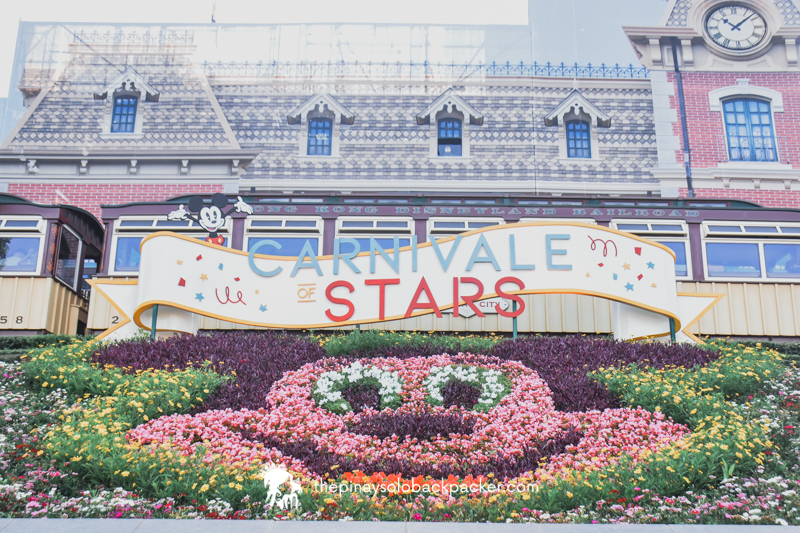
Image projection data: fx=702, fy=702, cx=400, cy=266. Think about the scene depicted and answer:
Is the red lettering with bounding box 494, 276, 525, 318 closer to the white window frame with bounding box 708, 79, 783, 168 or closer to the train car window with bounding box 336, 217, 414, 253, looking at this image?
the train car window with bounding box 336, 217, 414, 253

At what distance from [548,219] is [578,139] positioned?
6012mm

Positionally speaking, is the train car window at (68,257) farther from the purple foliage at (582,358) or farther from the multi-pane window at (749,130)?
the multi-pane window at (749,130)

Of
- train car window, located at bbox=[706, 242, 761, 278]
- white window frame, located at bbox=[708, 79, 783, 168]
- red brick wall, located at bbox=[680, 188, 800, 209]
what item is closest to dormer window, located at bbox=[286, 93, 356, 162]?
red brick wall, located at bbox=[680, 188, 800, 209]

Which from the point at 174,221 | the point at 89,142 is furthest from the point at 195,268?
the point at 89,142

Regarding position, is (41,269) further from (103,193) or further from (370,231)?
(370,231)

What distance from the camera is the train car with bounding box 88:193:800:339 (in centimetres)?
1461

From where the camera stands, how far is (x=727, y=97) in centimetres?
2041

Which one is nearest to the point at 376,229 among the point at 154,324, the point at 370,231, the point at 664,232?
the point at 370,231

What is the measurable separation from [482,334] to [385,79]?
9995 millimetres

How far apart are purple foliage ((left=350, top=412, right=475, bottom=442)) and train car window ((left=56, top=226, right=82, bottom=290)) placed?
9.71 m

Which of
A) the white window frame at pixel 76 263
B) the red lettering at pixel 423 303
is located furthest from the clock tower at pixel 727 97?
the white window frame at pixel 76 263

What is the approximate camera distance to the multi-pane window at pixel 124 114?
2034 cm

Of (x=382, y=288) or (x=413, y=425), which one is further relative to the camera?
(x=382, y=288)

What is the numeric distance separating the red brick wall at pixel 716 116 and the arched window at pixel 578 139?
8.12ft
